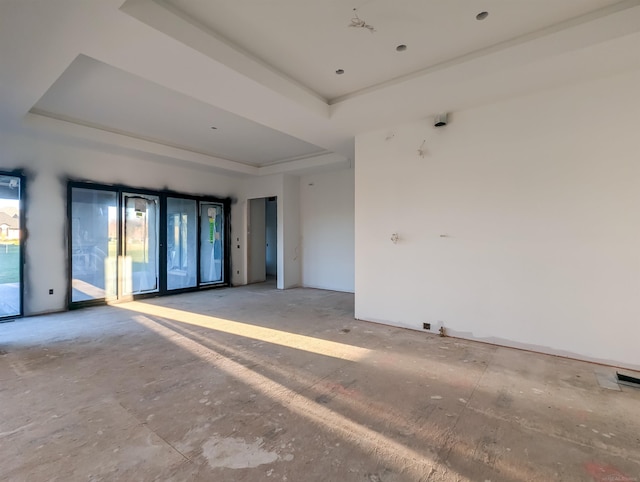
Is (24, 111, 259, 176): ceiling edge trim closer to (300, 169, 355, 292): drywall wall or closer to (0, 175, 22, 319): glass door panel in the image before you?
(0, 175, 22, 319): glass door panel

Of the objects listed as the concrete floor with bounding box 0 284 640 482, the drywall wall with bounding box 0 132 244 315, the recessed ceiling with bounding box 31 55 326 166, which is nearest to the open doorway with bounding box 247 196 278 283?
the recessed ceiling with bounding box 31 55 326 166

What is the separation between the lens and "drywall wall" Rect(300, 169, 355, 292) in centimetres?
705

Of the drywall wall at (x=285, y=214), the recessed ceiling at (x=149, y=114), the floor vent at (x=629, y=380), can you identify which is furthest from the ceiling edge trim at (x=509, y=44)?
the drywall wall at (x=285, y=214)

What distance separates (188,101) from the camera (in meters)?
3.97

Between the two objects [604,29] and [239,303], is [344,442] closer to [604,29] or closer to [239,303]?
[604,29]

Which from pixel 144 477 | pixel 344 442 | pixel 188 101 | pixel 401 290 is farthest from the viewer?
pixel 401 290

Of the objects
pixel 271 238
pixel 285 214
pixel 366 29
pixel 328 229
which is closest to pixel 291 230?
pixel 285 214

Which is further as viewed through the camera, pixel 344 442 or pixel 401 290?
pixel 401 290

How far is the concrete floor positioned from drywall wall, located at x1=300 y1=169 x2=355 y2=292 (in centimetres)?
328

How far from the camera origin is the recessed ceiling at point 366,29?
7.91 ft

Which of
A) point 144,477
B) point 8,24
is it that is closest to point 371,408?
point 144,477

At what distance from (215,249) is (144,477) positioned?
6.45 meters

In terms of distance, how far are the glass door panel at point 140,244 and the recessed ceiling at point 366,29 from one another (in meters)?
4.51

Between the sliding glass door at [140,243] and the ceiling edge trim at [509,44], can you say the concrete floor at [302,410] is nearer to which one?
the sliding glass door at [140,243]
